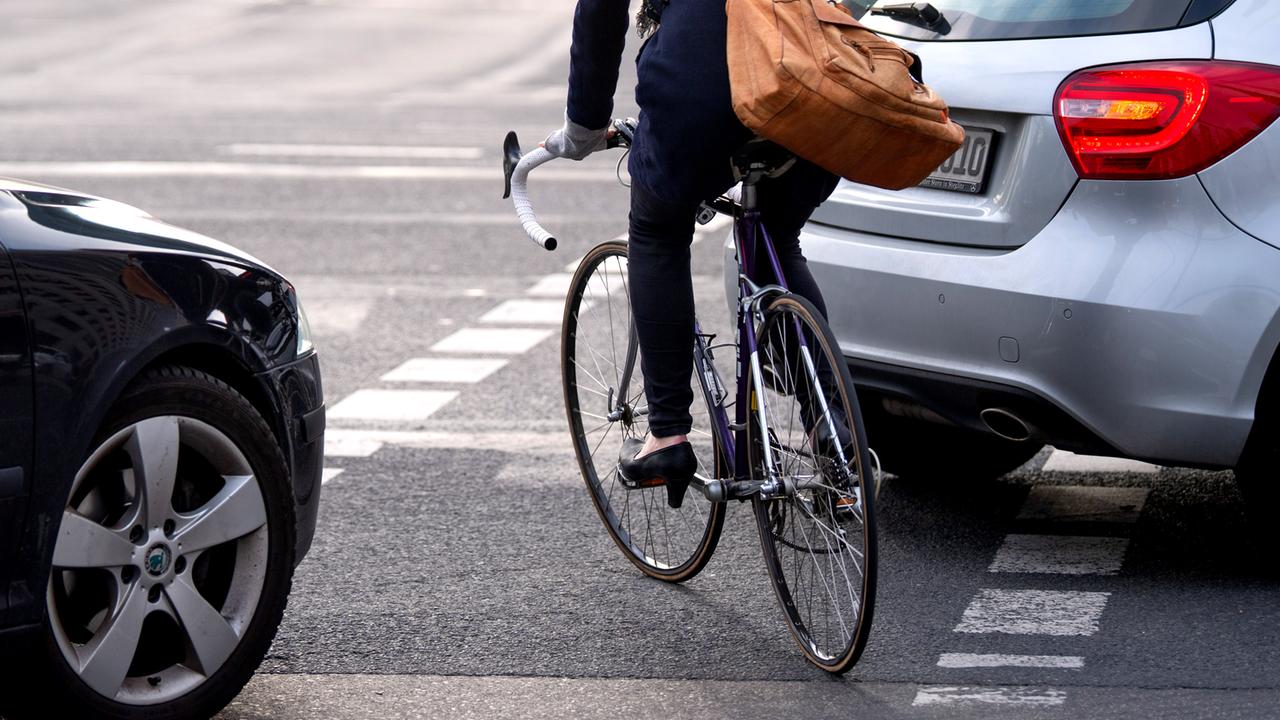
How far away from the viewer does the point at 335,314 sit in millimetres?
8656

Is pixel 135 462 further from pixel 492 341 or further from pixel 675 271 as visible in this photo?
pixel 492 341

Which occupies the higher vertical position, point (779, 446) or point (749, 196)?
point (749, 196)

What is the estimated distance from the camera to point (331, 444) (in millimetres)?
6320

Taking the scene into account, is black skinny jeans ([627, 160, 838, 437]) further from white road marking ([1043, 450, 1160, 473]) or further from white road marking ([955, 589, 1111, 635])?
white road marking ([1043, 450, 1160, 473])

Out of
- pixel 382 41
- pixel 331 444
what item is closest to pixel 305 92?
pixel 382 41

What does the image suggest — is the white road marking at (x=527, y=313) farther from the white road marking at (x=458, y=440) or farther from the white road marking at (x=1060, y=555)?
the white road marking at (x=1060, y=555)

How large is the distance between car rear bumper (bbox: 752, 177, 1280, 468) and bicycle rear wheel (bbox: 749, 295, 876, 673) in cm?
56

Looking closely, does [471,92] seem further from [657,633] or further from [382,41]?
[657,633]

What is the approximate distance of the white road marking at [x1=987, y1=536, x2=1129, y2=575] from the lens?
4.74 metres

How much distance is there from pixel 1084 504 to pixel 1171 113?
157cm

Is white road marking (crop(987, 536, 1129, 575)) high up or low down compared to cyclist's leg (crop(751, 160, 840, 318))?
down

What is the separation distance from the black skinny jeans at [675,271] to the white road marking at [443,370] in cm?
312

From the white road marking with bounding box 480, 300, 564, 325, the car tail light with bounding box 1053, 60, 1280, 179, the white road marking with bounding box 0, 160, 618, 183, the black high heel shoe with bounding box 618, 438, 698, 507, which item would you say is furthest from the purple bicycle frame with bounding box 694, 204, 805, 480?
the white road marking with bounding box 0, 160, 618, 183

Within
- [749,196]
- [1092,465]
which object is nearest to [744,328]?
[749,196]
